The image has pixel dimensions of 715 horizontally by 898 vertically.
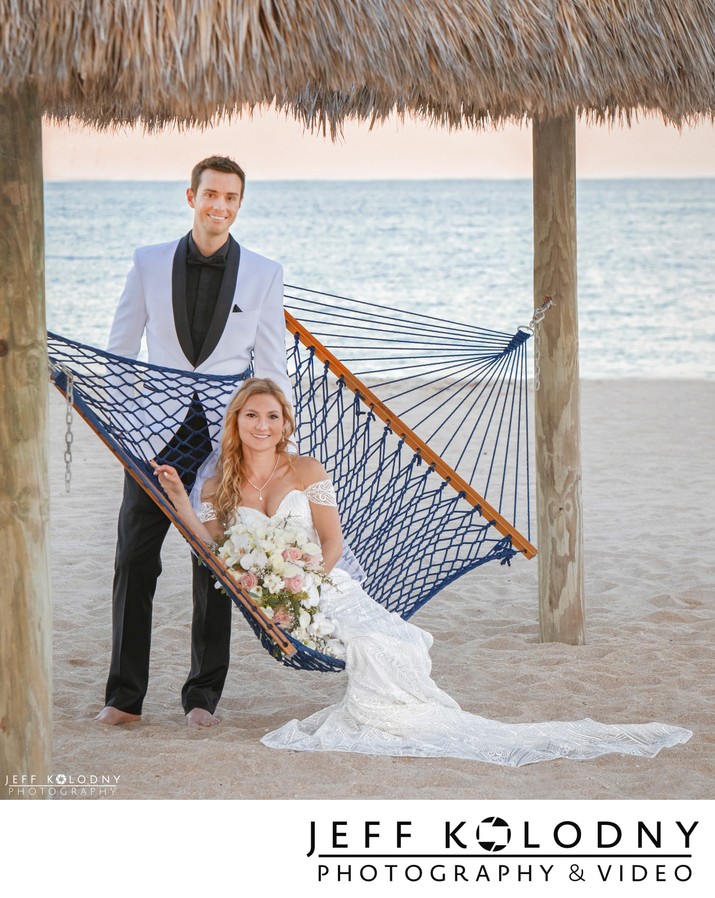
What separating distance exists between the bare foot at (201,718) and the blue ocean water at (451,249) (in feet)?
40.5

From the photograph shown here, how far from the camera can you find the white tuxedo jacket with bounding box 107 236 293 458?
9.68ft

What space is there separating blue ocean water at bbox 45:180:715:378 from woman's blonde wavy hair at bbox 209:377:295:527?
482 inches

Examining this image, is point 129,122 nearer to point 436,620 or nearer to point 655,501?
point 436,620

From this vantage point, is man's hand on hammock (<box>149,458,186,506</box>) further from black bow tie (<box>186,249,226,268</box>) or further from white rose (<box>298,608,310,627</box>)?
black bow tie (<box>186,249,226,268</box>)

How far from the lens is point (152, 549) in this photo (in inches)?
117

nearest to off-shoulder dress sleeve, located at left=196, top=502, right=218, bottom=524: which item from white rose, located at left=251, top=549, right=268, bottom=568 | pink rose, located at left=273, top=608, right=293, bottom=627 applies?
white rose, located at left=251, top=549, right=268, bottom=568

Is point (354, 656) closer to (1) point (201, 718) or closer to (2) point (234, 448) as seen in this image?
(1) point (201, 718)

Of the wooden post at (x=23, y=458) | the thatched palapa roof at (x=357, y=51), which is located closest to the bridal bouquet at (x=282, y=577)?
the wooden post at (x=23, y=458)

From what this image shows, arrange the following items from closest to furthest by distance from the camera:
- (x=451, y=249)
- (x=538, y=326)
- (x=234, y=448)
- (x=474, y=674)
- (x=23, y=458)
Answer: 1. (x=23, y=458)
2. (x=234, y=448)
3. (x=474, y=674)
4. (x=538, y=326)
5. (x=451, y=249)

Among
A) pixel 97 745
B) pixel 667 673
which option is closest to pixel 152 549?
pixel 97 745

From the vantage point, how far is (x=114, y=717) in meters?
2.97

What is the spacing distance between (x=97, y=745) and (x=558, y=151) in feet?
6.94

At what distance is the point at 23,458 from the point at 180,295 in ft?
2.96
